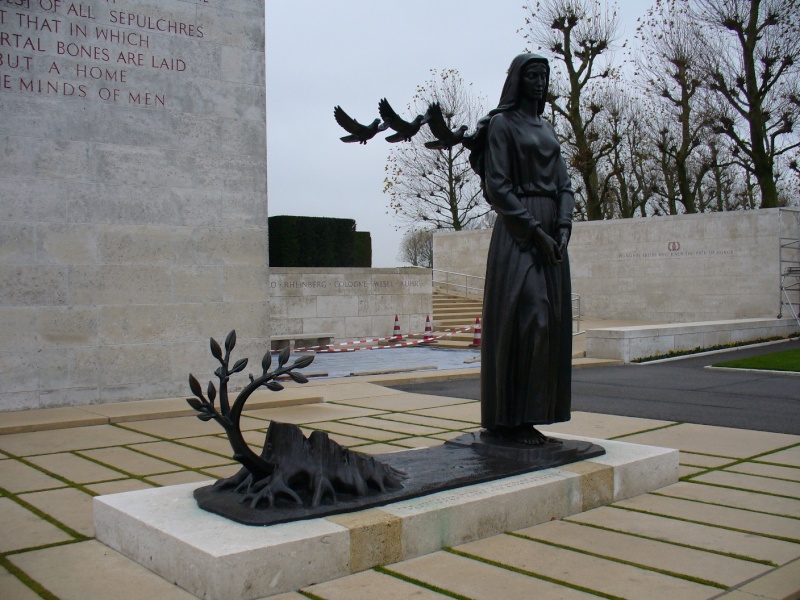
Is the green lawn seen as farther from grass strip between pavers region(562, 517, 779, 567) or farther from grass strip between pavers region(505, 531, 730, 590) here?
grass strip between pavers region(505, 531, 730, 590)

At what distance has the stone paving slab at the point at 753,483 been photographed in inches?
201

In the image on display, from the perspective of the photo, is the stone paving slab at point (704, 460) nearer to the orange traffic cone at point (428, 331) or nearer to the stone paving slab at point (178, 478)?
the stone paving slab at point (178, 478)

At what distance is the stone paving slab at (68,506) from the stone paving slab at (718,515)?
3021mm

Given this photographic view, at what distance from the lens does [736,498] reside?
16.2ft

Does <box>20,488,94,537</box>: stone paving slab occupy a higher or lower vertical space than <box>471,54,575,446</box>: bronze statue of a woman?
lower

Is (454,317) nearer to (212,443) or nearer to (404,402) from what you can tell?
(404,402)

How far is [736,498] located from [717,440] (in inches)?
81.6

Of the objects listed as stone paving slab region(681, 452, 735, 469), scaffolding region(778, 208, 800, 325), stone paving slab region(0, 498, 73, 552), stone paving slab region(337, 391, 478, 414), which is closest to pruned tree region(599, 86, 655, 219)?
scaffolding region(778, 208, 800, 325)

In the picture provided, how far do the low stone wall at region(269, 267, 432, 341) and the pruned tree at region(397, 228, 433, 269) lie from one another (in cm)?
5199

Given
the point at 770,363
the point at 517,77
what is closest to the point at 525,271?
the point at 517,77

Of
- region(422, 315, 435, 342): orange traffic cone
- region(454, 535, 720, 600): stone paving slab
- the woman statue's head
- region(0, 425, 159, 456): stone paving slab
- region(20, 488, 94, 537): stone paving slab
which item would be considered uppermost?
the woman statue's head

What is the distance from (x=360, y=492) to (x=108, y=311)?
19.1 feet

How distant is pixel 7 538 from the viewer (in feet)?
13.7

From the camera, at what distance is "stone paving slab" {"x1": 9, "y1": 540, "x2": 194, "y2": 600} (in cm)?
338
